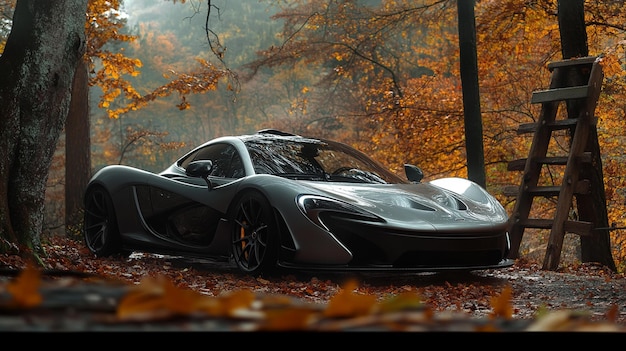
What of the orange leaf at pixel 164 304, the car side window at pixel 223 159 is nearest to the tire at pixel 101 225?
the car side window at pixel 223 159

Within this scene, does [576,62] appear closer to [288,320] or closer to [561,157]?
[561,157]

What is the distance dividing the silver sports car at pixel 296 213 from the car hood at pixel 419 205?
12 mm

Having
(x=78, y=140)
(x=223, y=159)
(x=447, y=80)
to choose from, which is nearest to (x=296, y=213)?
(x=223, y=159)

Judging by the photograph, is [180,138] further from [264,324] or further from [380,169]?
[264,324]

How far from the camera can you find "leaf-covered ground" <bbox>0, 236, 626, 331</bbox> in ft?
2.78

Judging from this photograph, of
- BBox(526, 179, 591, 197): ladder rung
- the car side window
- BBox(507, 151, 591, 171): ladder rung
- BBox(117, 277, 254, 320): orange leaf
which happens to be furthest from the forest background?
BBox(117, 277, 254, 320): orange leaf

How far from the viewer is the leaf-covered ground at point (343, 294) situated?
85 centimetres

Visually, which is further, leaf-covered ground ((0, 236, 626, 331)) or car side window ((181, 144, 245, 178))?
car side window ((181, 144, 245, 178))

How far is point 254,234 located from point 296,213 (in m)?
0.58

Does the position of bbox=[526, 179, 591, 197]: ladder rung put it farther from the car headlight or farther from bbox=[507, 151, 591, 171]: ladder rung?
the car headlight

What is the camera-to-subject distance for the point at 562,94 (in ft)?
33.1

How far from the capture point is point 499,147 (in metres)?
18.4

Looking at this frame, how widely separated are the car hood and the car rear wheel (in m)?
0.48
